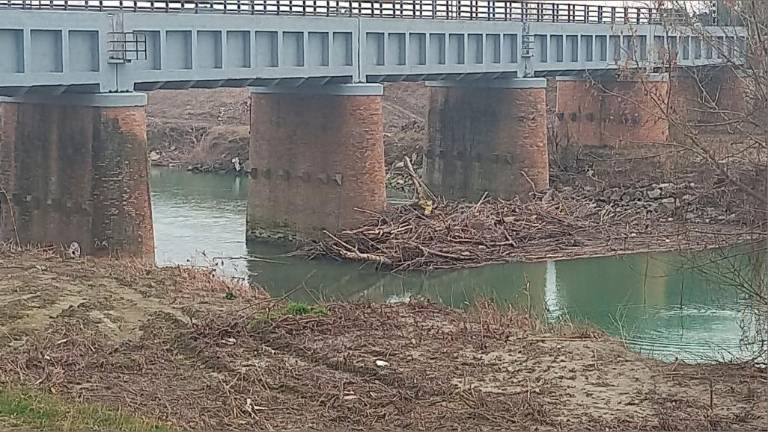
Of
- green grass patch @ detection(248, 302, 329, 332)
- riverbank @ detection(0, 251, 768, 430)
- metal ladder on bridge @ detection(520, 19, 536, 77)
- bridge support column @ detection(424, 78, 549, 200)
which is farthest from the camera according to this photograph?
bridge support column @ detection(424, 78, 549, 200)

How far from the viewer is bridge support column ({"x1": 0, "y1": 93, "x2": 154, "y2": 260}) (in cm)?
2383

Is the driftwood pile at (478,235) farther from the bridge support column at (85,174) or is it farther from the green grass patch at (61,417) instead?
the green grass patch at (61,417)

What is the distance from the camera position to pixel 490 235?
3050 cm

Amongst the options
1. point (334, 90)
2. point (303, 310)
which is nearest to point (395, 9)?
point (334, 90)

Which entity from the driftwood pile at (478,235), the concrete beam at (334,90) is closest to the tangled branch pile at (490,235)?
the driftwood pile at (478,235)

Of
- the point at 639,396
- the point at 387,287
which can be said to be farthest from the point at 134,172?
the point at 639,396

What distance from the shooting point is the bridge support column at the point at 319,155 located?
30078mm

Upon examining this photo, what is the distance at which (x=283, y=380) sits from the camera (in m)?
11.7

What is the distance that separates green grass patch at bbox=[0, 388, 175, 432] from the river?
963 cm

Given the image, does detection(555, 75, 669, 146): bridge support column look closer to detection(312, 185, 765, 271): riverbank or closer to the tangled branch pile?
detection(312, 185, 765, 271): riverbank

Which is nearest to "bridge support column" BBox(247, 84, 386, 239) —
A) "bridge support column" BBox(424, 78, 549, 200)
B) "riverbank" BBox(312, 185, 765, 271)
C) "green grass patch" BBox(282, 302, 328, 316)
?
"riverbank" BBox(312, 185, 765, 271)

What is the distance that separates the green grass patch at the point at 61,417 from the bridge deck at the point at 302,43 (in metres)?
6.63

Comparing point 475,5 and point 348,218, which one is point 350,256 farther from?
point 475,5

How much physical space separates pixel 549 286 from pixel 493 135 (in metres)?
11.0
